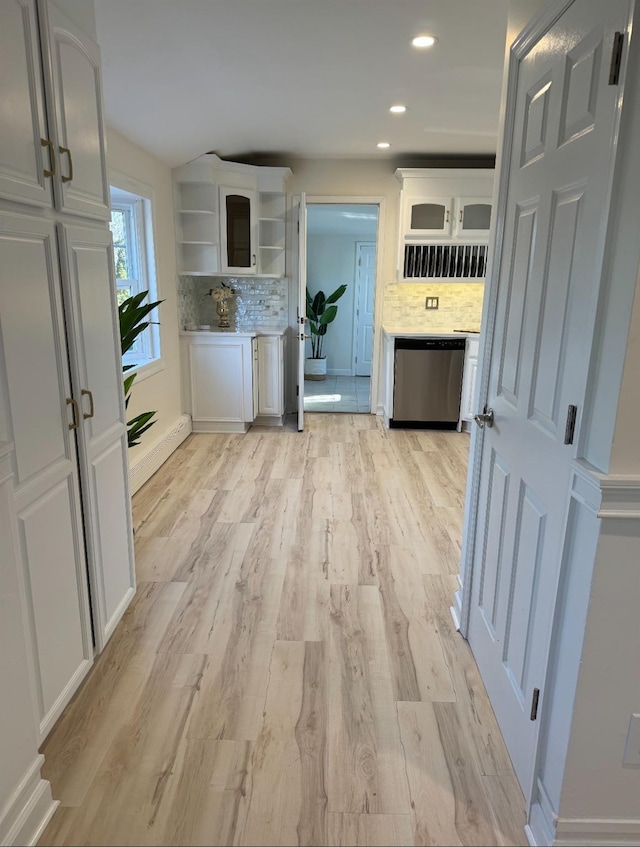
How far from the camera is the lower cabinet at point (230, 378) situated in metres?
5.08

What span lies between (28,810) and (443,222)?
204 inches

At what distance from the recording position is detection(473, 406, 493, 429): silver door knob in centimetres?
202

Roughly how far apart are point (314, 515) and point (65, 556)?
6.14ft

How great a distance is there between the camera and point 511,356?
5.96 ft

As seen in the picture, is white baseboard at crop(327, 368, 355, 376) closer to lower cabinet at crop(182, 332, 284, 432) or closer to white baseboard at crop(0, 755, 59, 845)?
lower cabinet at crop(182, 332, 284, 432)

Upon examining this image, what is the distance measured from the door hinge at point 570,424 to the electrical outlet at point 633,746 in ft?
2.28

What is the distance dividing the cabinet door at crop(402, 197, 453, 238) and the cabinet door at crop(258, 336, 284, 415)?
5.41 feet

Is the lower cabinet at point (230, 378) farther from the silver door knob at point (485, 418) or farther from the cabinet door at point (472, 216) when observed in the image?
the silver door knob at point (485, 418)

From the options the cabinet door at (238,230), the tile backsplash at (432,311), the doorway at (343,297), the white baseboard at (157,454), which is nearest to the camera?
the white baseboard at (157,454)

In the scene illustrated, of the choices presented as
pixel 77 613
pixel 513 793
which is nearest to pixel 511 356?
pixel 513 793

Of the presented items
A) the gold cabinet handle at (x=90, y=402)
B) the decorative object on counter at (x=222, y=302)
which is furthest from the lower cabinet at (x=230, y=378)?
the gold cabinet handle at (x=90, y=402)

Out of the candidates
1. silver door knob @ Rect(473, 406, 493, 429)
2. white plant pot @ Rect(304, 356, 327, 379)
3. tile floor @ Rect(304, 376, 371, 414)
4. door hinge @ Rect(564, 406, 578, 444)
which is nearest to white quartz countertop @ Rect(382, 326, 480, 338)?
tile floor @ Rect(304, 376, 371, 414)

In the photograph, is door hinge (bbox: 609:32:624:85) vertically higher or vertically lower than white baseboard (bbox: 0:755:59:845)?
higher

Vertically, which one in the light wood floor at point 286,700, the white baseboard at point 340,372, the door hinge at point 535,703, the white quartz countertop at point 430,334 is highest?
the white quartz countertop at point 430,334
